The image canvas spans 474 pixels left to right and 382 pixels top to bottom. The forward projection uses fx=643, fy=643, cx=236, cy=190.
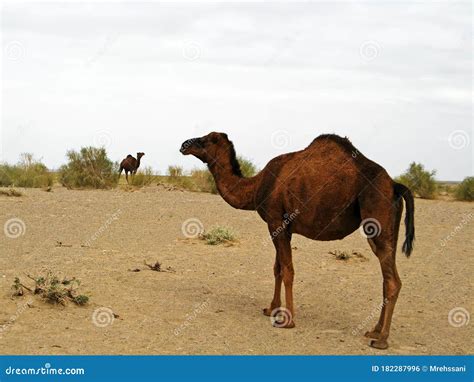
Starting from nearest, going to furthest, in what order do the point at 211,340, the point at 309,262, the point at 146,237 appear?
1. the point at 211,340
2. the point at 309,262
3. the point at 146,237

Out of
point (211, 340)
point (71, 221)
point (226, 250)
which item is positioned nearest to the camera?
point (211, 340)

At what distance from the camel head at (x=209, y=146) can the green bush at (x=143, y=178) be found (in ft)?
70.5

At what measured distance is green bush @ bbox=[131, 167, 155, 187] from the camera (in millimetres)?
31078

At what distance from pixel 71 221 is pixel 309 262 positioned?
711 cm

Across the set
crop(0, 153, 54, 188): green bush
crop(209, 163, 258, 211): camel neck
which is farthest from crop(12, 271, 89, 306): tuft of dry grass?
crop(0, 153, 54, 188): green bush

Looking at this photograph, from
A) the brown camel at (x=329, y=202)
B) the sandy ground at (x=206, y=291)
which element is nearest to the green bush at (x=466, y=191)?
the sandy ground at (x=206, y=291)

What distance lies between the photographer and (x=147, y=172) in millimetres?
32000

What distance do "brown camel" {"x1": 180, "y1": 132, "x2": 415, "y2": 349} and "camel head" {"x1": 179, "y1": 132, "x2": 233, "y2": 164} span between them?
0.47 meters

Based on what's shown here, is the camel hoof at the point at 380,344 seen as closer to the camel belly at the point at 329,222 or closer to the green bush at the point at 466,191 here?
the camel belly at the point at 329,222

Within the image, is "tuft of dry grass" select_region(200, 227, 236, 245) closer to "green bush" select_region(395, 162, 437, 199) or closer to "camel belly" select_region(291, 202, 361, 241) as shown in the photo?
"camel belly" select_region(291, 202, 361, 241)

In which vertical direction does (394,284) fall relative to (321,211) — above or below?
below

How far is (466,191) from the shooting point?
104ft
